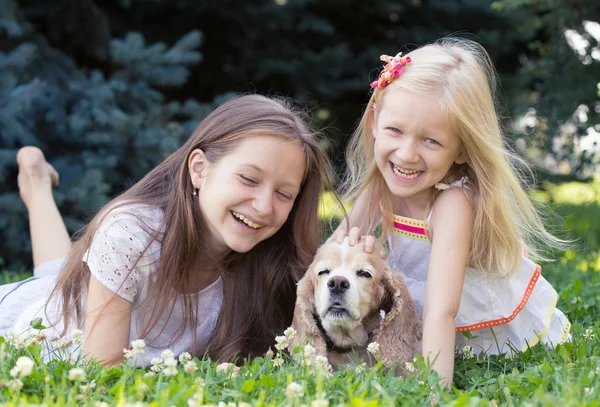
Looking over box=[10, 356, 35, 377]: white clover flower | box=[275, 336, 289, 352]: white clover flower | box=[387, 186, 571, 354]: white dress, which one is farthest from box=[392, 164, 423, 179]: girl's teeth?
box=[10, 356, 35, 377]: white clover flower

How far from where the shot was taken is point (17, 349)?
2.99 meters

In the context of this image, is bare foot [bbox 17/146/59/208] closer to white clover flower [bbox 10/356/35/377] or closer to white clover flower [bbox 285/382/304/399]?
white clover flower [bbox 10/356/35/377]

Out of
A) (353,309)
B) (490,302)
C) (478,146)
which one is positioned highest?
(478,146)

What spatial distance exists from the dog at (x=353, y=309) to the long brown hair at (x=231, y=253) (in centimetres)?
41

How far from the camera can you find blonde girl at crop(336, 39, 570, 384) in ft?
11.1

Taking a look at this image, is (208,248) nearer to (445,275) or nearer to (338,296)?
(338,296)

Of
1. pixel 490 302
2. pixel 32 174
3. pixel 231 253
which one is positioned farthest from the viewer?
pixel 32 174

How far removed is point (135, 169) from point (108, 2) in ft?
6.54

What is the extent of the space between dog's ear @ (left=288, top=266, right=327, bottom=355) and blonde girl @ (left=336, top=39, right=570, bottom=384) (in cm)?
32

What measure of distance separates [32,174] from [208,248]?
1963 millimetres

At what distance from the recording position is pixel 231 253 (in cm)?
397

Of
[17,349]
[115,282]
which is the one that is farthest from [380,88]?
[17,349]

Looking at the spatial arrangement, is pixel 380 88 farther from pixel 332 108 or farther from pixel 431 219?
pixel 332 108

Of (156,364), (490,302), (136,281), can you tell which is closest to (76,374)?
(156,364)
